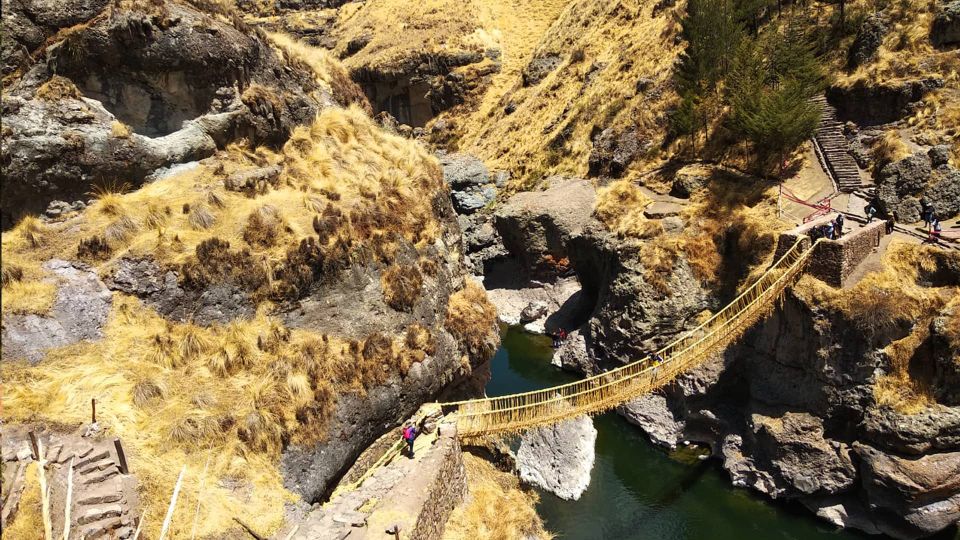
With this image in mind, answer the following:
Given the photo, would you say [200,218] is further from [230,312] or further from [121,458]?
[121,458]

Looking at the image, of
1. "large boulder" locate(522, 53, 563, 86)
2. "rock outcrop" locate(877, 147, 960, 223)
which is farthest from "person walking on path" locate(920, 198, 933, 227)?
"large boulder" locate(522, 53, 563, 86)

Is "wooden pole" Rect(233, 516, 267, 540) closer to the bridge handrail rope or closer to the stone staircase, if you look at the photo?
the bridge handrail rope

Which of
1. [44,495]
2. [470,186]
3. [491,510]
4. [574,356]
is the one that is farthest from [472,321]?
[470,186]

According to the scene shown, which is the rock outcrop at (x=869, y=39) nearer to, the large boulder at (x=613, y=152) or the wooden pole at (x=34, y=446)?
the large boulder at (x=613, y=152)

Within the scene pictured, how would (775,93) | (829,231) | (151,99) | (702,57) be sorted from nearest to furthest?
1. (151,99)
2. (829,231)
3. (775,93)
4. (702,57)

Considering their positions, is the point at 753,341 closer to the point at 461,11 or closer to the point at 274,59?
the point at 274,59

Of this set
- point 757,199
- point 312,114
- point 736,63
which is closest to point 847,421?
point 757,199
